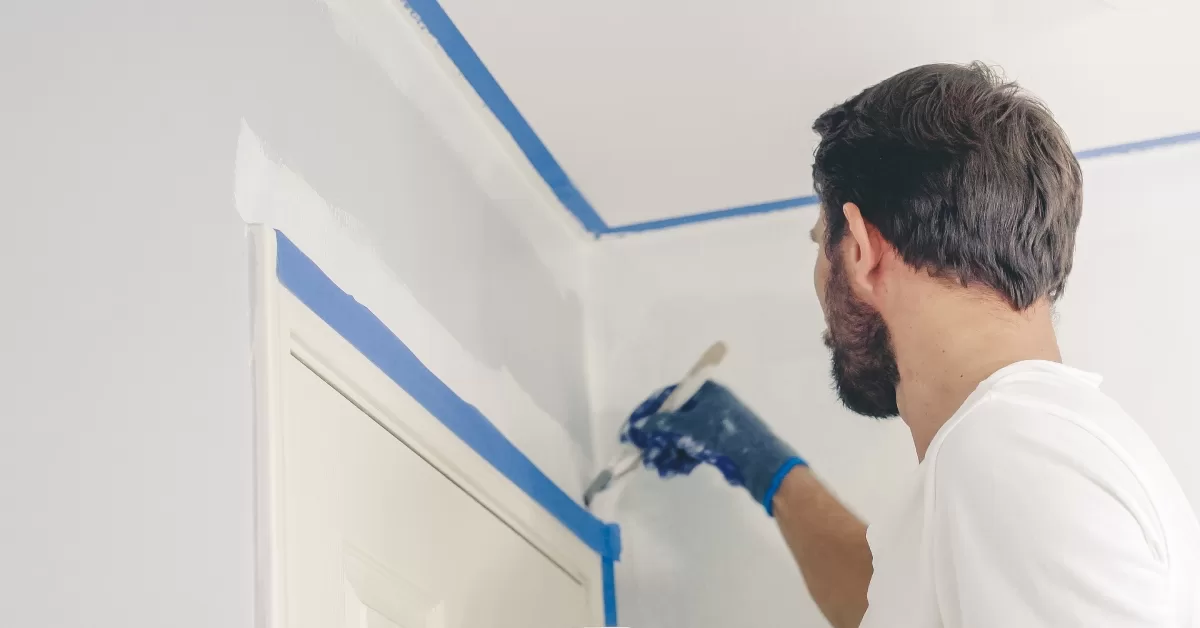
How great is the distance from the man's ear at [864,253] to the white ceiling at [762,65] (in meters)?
0.44

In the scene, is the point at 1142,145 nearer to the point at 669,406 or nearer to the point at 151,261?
the point at 669,406

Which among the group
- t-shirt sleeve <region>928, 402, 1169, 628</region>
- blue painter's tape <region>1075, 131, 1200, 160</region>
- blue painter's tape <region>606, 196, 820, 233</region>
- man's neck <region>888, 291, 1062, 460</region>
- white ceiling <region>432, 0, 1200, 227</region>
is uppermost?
white ceiling <region>432, 0, 1200, 227</region>

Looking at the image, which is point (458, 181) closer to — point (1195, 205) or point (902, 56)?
point (902, 56)

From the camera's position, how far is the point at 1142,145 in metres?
2.16

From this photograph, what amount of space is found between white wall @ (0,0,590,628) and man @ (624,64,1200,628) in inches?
24.2

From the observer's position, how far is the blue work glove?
1.87m

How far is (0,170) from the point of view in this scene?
2.78 feet

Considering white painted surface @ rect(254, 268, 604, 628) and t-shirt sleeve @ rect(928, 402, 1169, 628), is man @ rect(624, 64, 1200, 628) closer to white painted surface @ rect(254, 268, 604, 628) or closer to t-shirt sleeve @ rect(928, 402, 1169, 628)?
t-shirt sleeve @ rect(928, 402, 1169, 628)

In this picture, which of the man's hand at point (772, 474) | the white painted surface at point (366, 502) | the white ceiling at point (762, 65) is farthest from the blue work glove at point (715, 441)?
the white ceiling at point (762, 65)

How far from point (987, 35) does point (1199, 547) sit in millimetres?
975

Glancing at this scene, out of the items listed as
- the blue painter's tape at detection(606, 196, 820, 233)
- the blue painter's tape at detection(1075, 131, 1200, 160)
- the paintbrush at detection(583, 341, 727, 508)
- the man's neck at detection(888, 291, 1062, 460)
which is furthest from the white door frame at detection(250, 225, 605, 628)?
the blue painter's tape at detection(1075, 131, 1200, 160)

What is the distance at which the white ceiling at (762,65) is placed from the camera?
5.65 feet

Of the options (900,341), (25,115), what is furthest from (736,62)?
(25,115)

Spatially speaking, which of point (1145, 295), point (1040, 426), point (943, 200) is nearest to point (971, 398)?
point (1040, 426)
